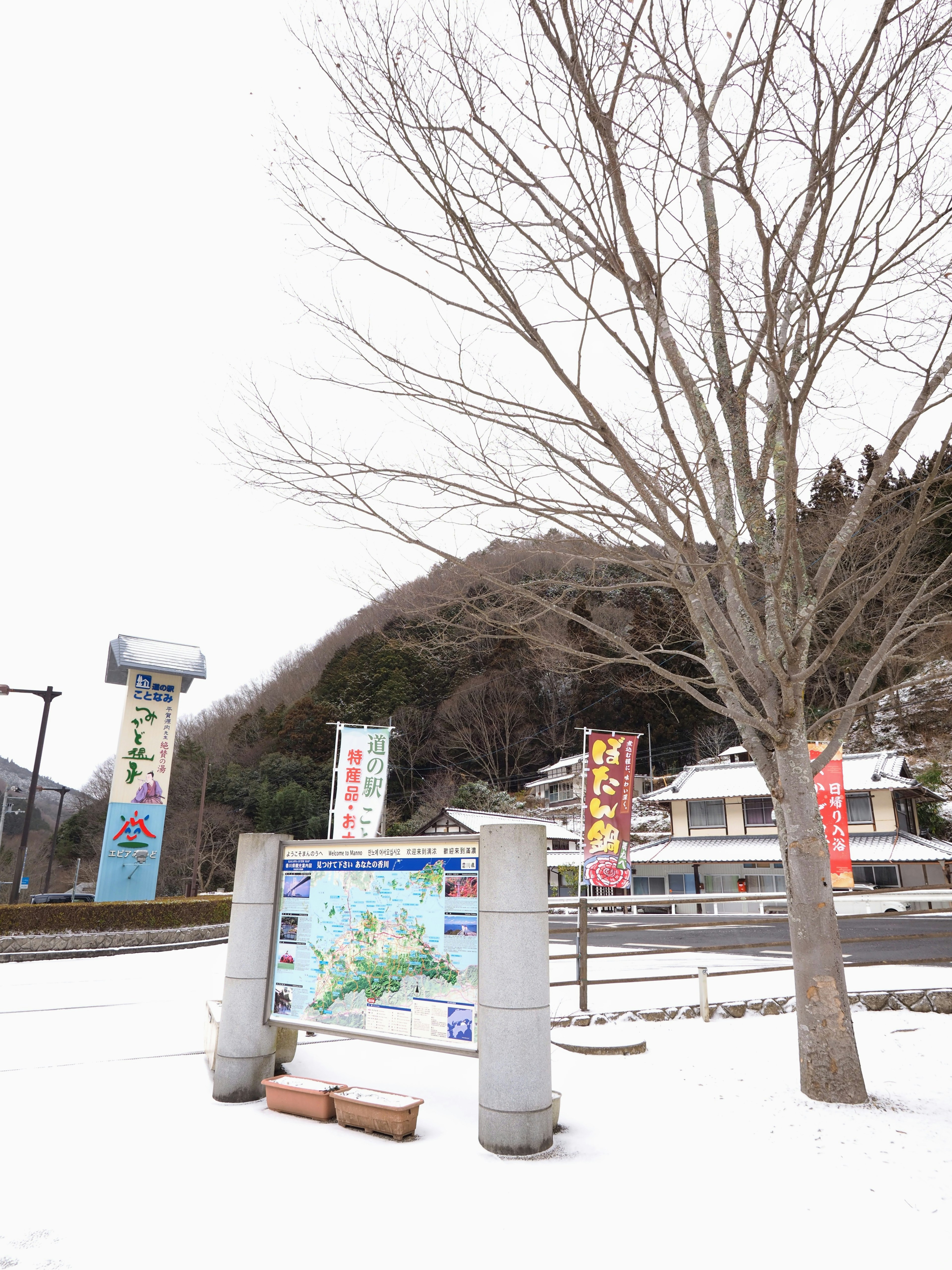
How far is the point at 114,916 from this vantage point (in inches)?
621

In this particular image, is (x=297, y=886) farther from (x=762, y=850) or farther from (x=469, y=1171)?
(x=762, y=850)

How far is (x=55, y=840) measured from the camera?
132 ft

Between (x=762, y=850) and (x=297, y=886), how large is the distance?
2676 centimetres

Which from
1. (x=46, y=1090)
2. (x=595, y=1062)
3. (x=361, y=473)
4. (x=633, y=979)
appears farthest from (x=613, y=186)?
(x=633, y=979)

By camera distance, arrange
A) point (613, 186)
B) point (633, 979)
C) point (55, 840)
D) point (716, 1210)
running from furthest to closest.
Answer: point (55, 840), point (633, 979), point (613, 186), point (716, 1210)

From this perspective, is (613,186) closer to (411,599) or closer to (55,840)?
(411,599)

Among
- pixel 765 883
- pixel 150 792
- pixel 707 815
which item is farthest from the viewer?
pixel 707 815

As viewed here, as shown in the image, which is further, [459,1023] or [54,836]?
[54,836]

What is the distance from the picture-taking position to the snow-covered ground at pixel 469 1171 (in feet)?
9.84

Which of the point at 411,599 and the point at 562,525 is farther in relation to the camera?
the point at 411,599

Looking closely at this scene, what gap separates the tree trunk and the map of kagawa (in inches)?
90.1

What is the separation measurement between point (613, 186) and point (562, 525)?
2.04 meters

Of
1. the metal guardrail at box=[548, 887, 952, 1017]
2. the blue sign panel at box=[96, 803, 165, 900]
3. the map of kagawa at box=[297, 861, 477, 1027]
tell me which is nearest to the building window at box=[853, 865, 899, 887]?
the metal guardrail at box=[548, 887, 952, 1017]

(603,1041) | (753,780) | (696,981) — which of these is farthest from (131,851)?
(753,780)
